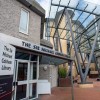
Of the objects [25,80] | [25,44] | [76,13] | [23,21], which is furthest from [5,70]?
[76,13]

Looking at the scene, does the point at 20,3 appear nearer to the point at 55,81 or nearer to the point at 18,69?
the point at 18,69

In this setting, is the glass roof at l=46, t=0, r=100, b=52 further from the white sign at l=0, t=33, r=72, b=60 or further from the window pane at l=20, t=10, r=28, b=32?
the white sign at l=0, t=33, r=72, b=60

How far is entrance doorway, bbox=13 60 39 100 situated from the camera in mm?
7633

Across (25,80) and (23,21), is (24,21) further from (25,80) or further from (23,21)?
(25,80)

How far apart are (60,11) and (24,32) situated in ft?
28.4

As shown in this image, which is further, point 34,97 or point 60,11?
point 60,11

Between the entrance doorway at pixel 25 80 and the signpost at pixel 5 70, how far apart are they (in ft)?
11.5

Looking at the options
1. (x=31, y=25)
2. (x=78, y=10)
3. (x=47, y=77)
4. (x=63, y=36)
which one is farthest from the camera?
(x=63, y=36)

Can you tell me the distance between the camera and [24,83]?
26.6ft

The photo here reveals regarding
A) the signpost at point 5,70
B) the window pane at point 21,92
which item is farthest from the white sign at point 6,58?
the window pane at point 21,92

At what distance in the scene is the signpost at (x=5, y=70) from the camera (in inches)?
141

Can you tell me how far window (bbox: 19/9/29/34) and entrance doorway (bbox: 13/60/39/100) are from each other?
2.01 metres

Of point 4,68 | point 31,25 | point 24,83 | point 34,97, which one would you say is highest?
point 31,25

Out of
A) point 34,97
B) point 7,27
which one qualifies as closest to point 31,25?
point 7,27
